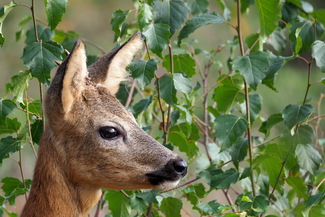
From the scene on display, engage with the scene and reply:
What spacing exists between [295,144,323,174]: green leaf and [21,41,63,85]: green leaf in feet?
5.51

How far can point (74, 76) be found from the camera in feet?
14.4

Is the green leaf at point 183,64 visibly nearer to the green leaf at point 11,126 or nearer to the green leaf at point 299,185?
the green leaf at point 299,185

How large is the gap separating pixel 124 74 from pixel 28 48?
79cm

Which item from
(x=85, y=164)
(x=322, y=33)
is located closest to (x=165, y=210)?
(x=85, y=164)

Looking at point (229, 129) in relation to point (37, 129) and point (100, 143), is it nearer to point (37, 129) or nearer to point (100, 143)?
point (100, 143)

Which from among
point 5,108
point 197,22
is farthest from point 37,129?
point 197,22

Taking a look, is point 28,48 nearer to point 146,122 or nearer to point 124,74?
point 124,74

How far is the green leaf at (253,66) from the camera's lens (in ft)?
14.9

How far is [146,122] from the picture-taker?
5895 millimetres

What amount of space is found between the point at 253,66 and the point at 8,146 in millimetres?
1701

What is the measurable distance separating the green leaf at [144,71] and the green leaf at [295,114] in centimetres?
91

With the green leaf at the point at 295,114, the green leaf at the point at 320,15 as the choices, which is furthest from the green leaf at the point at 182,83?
the green leaf at the point at 320,15

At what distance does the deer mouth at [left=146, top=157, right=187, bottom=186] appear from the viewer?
427 centimetres

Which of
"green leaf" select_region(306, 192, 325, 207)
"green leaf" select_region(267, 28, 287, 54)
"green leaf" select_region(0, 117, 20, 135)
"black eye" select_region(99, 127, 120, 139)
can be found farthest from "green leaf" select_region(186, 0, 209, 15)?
"green leaf" select_region(306, 192, 325, 207)
